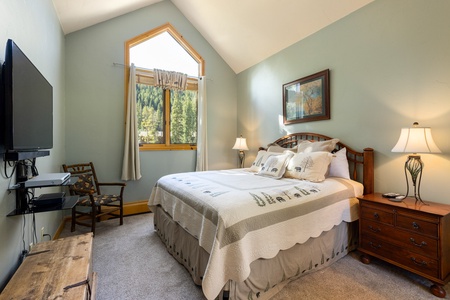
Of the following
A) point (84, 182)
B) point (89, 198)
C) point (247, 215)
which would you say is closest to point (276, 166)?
point (247, 215)

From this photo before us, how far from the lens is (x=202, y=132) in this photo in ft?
14.0

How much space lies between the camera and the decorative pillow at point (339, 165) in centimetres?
252

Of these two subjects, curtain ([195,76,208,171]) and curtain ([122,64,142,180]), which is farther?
curtain ([195,76,208,171])

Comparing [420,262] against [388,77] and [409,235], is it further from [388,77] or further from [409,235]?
[388,77]

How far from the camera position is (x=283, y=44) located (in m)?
3.54

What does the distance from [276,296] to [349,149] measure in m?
1.93

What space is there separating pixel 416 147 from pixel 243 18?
306 cm

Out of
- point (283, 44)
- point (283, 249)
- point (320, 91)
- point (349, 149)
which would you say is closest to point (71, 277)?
point (283, 249)

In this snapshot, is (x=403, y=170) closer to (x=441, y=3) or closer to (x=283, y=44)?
(x=441, y=3)

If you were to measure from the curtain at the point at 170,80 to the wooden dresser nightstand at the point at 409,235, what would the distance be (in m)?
3.42

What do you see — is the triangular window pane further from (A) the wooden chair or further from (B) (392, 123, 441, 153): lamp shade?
(B) (392, 123, 441, 153): lamp shade

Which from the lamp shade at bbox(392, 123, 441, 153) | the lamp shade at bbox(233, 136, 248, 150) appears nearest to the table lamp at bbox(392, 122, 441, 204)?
the lamp shade at bbox(392, 123, 441, 153)

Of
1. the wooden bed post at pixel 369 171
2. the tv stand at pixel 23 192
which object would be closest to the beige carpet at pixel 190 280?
the wooden bed post at pixel 369 171

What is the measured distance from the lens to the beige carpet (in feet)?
5.44
